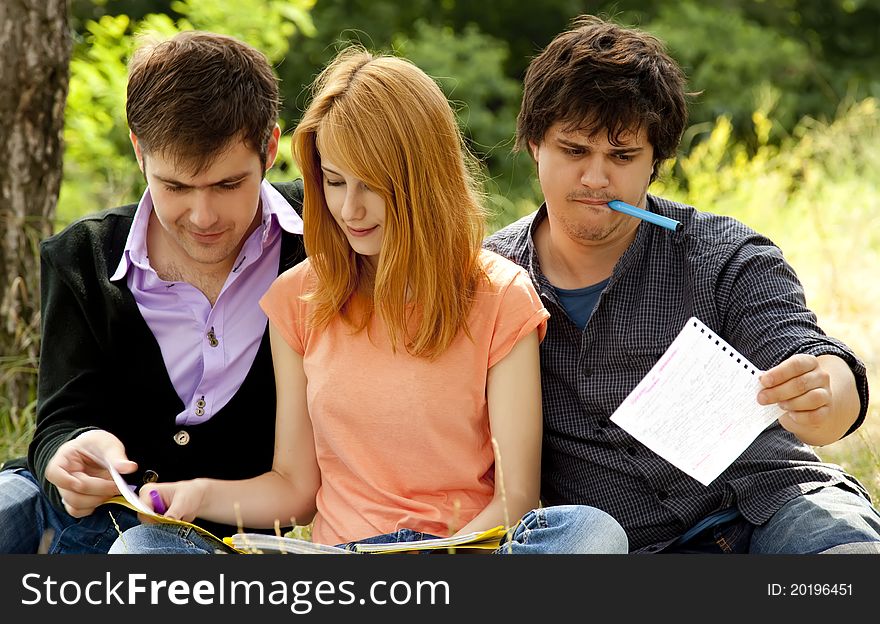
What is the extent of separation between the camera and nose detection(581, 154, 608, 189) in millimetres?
2498

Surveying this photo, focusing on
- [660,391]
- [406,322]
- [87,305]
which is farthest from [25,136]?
[660,391]

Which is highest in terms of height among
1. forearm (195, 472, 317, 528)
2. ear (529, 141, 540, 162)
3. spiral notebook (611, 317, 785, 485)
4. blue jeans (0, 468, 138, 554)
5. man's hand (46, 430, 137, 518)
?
ear (529, 141, 540, 162)

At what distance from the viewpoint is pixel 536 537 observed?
2244 millimetres

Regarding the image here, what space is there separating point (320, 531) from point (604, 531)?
659mm

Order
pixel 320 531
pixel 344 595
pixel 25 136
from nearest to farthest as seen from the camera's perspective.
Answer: pixel 344 595
pixel 320 531
pixel 25 136

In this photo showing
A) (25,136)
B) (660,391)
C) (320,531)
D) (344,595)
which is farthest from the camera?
(25,136)

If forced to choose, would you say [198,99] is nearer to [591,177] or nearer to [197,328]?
[197,328]

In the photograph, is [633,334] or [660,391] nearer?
[660,391]

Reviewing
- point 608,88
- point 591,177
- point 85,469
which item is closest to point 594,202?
point 591,177

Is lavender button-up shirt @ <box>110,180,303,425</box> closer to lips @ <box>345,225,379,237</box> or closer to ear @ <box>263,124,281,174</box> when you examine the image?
ear @ <box>263,124,281,174</box>

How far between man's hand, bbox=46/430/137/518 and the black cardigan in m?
0.17

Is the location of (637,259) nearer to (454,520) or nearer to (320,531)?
(454,520)

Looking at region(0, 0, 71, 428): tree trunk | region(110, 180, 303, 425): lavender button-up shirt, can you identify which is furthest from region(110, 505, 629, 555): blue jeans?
region(0, 0, 71, 428): tree trunk

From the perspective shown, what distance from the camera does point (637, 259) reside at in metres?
2.62
